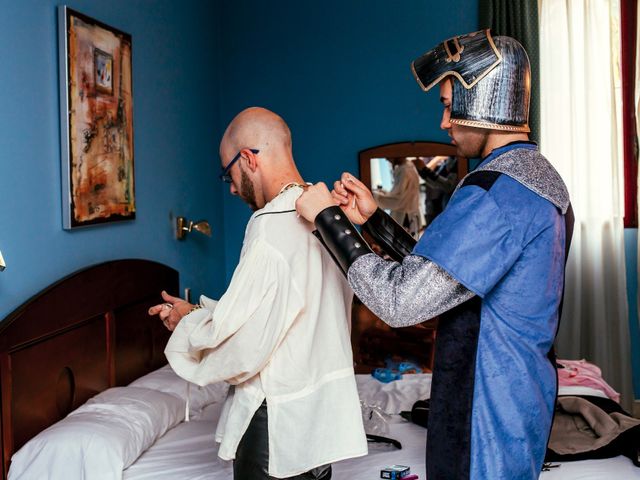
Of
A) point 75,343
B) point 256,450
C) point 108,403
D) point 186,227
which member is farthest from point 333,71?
point 256,450

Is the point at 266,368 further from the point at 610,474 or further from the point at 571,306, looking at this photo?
the point at 571,306

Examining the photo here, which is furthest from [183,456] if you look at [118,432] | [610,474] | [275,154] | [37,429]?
[610,474]

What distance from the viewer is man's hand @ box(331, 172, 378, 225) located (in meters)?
1.85

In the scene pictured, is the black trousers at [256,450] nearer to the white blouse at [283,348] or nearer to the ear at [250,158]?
the white blouse at [283,348]

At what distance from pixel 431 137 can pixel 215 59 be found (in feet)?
4.60

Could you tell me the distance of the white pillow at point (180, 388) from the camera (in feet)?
9.58

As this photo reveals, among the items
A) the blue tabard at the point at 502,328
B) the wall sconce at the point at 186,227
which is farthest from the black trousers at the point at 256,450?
the wall sconce at the point at 186,227

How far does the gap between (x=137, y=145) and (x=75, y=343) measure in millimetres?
1005

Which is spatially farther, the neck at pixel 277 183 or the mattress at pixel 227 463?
the mattress at pixel 227 463

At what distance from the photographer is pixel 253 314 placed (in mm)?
1655

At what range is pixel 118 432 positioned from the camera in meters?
2.34

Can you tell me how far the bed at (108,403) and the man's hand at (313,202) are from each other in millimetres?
743

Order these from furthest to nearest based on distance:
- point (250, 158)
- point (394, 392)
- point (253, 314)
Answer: point (394, 392)
point (250, 158)
point (253, 314)

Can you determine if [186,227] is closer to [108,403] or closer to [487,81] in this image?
[108,403]
